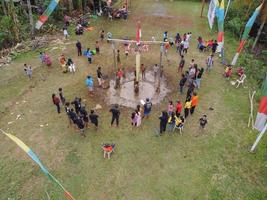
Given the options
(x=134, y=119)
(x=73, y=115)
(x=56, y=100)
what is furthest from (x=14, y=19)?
(x=134, y=119)

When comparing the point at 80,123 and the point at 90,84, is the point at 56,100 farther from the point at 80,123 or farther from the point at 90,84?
the point at 90,84

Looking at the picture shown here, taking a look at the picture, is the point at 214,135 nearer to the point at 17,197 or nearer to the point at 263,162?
the point at 263,162

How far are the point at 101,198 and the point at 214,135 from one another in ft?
20.6

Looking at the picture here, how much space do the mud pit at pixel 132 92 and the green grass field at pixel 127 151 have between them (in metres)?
0.55

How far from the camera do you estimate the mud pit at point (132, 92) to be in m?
15.7

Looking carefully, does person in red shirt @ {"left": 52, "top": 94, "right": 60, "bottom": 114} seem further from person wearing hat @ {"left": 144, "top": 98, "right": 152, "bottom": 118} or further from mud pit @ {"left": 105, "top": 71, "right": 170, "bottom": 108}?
person wearing hat @ {"left": 144, "top": 98, "right": 152, "bottom": 118}

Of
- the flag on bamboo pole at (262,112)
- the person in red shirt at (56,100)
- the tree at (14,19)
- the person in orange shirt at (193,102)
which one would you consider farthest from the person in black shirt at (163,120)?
the tree at (14,19)

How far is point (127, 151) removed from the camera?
42.1 feet

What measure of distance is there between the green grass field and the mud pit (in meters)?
0.55

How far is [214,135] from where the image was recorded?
1376 cm

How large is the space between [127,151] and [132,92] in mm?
4545

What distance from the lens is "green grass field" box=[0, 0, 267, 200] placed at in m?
11.3

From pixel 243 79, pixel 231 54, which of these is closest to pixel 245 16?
pixel 231 54

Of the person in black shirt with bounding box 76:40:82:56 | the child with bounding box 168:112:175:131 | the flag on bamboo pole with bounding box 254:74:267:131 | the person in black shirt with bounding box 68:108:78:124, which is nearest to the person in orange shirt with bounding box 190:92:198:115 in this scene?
the child with bounding box 168:112:175:131
